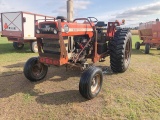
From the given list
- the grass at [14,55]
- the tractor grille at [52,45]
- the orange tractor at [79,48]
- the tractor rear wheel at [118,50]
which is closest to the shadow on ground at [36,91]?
the orange tractor at [79,48]

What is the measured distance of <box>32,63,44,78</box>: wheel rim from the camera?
5.20m

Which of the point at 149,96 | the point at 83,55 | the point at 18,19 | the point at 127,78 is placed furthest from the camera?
the point at 18,19

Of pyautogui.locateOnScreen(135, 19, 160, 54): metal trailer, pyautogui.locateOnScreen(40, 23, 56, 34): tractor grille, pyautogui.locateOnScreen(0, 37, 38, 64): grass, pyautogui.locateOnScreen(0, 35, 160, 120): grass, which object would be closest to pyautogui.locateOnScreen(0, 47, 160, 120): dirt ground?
pyautogui.locateOnScreen(0, 35, 160, 120): grass

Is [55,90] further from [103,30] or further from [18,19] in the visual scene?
[18,19]

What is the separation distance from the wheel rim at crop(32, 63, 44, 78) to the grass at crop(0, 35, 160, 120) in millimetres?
265

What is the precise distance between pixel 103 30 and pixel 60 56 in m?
2.56

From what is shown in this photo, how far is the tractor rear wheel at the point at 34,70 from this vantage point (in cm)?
495

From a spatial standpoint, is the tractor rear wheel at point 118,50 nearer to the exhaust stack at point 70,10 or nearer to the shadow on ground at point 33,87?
the shadow on ground at point 33,87

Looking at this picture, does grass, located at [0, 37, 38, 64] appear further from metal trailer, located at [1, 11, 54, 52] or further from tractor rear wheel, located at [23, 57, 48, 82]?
tractor rear wheel, located at [23, 57, 48, 82]

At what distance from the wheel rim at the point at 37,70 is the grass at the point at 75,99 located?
26 centimetres

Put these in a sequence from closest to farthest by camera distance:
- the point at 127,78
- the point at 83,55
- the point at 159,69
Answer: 1. the point at 83,55
2. the point at 127,78
3. the point at 159,69

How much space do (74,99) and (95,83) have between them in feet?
2.23

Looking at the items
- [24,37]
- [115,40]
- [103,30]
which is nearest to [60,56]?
[115,40]

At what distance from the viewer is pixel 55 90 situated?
4.70 m
